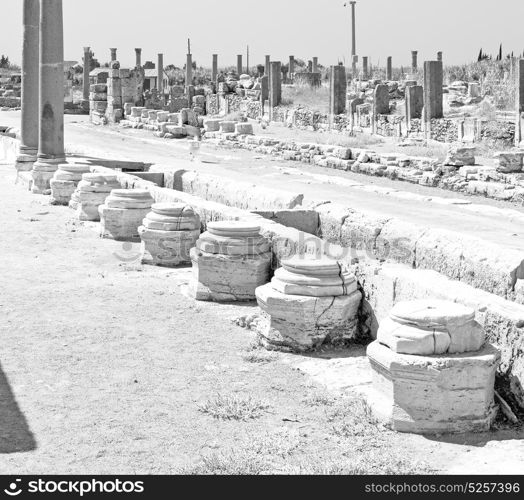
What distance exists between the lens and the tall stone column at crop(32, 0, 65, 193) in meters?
15.5

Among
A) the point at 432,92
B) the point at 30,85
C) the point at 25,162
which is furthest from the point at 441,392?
the point at 432,92

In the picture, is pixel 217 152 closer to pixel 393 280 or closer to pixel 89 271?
pixel 89 271

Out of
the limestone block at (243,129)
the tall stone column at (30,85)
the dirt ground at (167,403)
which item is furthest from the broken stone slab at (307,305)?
the limestone block at (243,129)

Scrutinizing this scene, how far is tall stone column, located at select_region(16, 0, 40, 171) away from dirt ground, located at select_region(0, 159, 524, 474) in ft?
31.6

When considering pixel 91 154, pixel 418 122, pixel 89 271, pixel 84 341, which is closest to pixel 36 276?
pixel 89 271

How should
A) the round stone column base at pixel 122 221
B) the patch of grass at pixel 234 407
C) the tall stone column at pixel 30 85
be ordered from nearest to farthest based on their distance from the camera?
the patch of grass at pixel 234 407
the round stone column base at pixel 122 221
the tall stone column at pixel 30 85

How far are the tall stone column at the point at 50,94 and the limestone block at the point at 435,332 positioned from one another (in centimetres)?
1172

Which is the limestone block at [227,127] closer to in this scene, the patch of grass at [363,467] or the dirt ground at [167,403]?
the dirt ground at [167,403]

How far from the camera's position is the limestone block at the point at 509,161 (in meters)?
18.5

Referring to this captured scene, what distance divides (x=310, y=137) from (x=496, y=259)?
82.3 ft

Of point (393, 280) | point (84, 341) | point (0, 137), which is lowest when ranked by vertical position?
point (84, 341)

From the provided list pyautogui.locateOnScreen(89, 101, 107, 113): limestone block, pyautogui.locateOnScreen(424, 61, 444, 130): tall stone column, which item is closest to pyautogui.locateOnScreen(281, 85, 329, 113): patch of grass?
pyautogui.locateOnScreen(89, 101, 107, 113): limestone block

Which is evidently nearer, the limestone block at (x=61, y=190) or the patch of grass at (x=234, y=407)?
the patch of grass at (x=234, y=407)

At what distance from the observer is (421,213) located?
1566 centimetres
